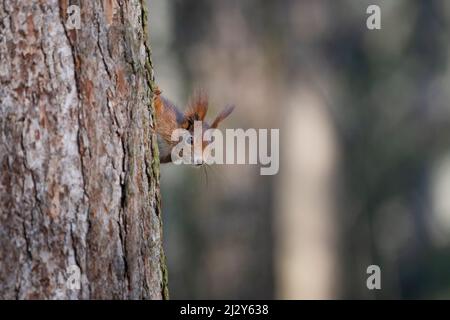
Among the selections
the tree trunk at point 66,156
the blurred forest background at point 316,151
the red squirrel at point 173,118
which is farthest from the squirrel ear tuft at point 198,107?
the blurred forest background at point 316,151

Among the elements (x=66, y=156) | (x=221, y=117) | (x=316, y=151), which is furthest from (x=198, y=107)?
(x=316, y=151)

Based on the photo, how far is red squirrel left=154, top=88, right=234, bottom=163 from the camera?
3.24 m

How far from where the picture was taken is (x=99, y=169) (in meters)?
A: 2.45

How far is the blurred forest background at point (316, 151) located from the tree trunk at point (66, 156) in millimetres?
4802

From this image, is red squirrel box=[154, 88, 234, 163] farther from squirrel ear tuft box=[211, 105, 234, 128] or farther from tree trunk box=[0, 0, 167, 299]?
tree trunk box=[0, 0, 167, 299]

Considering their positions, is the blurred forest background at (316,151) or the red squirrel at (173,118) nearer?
the red squirrel at (173,118)

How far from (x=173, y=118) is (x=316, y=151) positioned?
5801 millimetres

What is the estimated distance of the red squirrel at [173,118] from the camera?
127 inches

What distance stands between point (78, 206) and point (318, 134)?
22.2 feet

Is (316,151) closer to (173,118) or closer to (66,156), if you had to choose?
(173,118)

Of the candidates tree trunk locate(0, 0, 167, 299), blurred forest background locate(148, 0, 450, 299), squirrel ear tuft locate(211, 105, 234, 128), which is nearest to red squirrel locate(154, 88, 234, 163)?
squirrel ear tuft locate(211, 105, 234, 128)

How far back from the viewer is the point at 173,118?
130 inches

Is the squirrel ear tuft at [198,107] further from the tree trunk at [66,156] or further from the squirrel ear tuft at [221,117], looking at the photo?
the tree trunk at [66,156]
